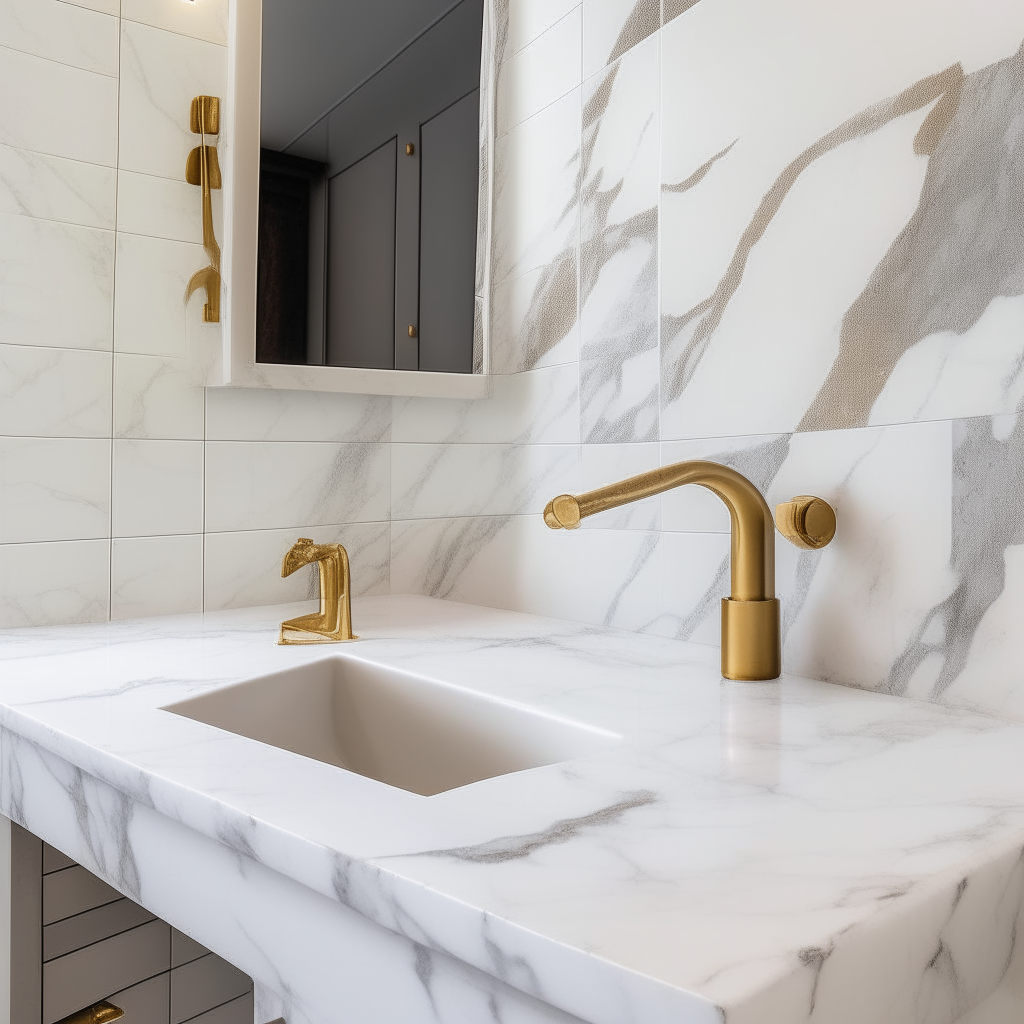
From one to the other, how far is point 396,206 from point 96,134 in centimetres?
43

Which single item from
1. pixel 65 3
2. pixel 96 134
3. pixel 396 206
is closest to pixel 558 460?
pixel 396 206

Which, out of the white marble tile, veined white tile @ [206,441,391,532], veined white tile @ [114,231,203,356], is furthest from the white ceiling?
veined white tile @ [206,441,391,532]

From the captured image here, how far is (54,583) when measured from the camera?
1.27 meters

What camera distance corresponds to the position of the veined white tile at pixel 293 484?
1.41 meters

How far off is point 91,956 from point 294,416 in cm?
80

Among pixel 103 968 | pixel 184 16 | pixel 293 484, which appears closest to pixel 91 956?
pixel 103 968

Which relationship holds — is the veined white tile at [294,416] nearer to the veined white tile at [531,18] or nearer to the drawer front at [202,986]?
the veined white tile at [531,18]

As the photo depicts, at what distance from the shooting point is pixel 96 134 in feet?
4.21

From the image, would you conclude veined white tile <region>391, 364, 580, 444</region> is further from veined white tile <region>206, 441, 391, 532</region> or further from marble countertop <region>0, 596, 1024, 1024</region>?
marble countertop <region>0, 596, 1024, 1024</region>

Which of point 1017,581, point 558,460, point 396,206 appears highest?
point 396,206

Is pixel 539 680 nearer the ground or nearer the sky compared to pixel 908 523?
nearer the ground

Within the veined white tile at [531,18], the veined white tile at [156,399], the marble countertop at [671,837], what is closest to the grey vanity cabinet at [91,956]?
the marble countertop at [671,837]

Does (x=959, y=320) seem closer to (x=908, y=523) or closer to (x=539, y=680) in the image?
(x=908, y=523)

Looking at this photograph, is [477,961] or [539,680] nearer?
[477,961]
